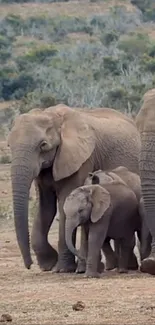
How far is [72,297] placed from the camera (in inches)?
335

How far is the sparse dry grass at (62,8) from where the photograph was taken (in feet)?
188

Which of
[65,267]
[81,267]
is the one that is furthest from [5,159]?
[81,267]

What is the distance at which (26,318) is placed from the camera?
7.41 meters

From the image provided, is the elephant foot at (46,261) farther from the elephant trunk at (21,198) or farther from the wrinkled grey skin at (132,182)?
the elephant trunk at (21,198)

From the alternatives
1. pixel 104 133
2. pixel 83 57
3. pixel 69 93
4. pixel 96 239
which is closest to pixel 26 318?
pixel 96 239

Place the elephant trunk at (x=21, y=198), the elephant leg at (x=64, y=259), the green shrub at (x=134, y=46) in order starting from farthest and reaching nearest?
the green shrub at (x=134, y=46) < the elephant leg at (x=64, y=259) < the elephant trunk at (x=21, y=198)

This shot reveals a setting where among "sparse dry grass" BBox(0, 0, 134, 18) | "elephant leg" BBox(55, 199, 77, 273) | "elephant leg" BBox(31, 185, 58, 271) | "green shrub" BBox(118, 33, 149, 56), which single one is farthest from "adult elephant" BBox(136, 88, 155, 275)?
"sparse dry grass" BBox(0, 0, 134, 18)

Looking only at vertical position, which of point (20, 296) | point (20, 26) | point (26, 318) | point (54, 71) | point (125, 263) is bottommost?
point (20, 26)

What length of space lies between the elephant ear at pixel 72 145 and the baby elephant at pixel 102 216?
0.51m

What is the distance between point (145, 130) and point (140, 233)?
7.00ft

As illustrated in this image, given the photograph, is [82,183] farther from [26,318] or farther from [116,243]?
[26,318]

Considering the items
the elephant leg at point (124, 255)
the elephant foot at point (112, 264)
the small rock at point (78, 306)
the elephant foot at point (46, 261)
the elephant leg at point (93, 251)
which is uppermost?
the small rock at point (78, 306)

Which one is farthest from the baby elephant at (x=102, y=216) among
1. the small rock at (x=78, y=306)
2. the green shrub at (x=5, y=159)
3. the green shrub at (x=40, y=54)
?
the green shrub at (x=40, y=54)

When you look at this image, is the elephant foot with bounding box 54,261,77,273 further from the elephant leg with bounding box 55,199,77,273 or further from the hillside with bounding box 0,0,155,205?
the hillside with bounding box 0,0,155,205
